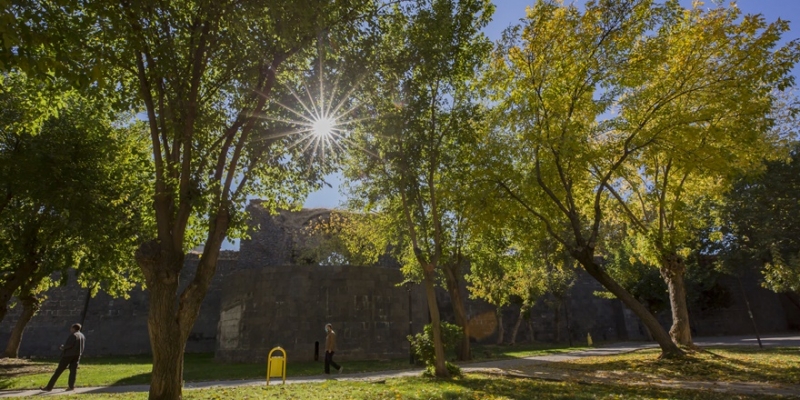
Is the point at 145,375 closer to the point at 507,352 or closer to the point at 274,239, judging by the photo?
the point at 274,239

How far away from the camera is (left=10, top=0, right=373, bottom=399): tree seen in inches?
286

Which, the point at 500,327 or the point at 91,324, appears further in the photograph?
the point at 500,327

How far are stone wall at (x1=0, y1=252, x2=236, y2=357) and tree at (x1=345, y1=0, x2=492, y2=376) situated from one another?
1928cm

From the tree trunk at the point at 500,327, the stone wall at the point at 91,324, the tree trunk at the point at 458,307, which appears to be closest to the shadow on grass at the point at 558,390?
the tree trunk at the point at 458,307

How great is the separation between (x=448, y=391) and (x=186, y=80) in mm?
7400

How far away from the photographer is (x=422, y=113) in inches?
449

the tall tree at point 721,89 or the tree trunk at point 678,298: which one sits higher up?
the tall tree at point 721,89

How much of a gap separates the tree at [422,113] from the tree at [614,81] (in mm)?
1578

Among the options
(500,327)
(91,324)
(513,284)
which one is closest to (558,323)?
(500,327)

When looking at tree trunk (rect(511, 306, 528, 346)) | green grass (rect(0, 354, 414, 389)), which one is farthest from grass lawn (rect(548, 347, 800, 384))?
tree trunk (rect(511, 306, 528, 346))

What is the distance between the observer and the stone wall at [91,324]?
24188 mm

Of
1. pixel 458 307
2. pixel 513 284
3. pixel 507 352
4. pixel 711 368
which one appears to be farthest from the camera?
pixel 513 284

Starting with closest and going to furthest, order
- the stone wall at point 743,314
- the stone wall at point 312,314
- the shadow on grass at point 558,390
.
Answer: the shadow on grass at point 558,390 → the stone wall at point 312,314 → the stone wall at point 743,314

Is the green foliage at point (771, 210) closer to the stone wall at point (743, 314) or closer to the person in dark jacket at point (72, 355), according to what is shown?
the stone wall at point (743, 314)
